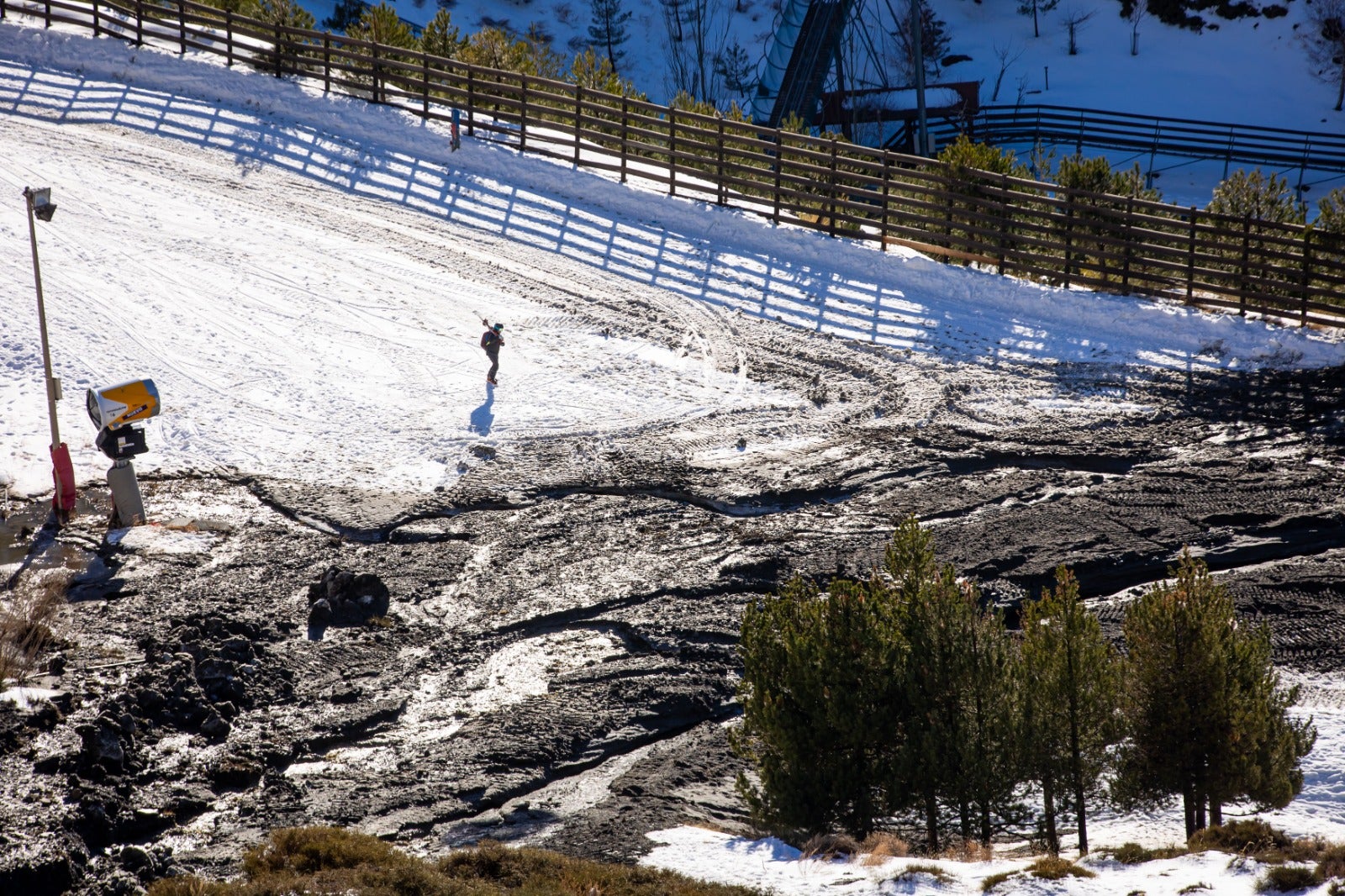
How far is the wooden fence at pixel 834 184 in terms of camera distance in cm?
2020

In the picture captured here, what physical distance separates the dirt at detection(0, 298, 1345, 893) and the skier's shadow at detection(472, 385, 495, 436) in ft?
2.13

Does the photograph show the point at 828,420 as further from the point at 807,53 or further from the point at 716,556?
the point at 807,53

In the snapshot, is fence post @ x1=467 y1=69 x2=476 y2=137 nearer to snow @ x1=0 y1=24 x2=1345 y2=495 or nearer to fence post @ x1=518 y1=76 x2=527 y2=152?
snow @ x1=0 y1=24 x2=1345 y2=495

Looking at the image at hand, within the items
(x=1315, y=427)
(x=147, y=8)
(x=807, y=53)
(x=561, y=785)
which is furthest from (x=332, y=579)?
(x=807, y=53)

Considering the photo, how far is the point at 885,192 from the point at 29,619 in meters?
16.9

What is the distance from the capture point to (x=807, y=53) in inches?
1545

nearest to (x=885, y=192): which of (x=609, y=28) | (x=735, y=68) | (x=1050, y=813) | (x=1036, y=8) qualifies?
(x=1050, y=813)

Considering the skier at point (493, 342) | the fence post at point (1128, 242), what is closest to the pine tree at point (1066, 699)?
the skier at point (493, 342)

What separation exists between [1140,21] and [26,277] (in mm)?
46801

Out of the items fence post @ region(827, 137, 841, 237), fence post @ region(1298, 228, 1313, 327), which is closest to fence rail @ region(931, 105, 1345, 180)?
fence post @ region(827, 137, 841, 237)

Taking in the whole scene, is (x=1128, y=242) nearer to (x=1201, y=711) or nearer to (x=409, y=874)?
(x=1201, y=711)

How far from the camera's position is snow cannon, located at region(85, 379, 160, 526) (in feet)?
45.4

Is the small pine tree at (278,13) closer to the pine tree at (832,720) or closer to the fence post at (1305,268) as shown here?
the fence post at (1305,268)

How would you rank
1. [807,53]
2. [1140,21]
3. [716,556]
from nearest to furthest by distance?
[716,556]
[807,53]
[1140,21]
